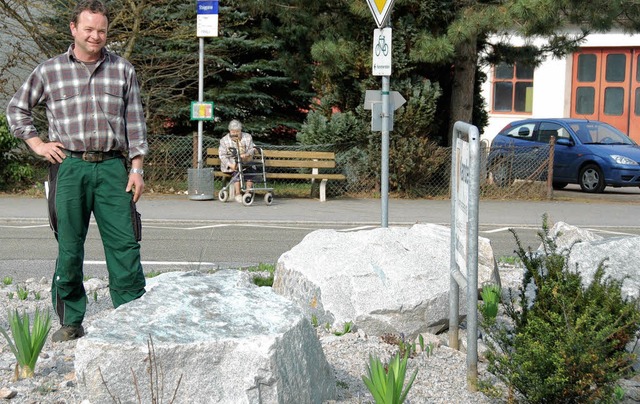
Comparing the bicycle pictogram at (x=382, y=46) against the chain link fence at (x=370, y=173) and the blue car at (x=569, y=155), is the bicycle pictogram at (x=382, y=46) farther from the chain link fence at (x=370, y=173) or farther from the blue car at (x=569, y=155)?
the blue car at (x=569, y=155)

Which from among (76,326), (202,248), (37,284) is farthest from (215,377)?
(202,248)

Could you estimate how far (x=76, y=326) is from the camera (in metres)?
5.75

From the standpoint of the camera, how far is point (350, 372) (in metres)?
5.16

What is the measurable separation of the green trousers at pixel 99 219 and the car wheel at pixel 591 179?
56.6 feet

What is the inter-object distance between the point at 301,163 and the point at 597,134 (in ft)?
24.6

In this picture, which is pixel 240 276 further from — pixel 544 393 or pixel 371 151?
pixel 371 151

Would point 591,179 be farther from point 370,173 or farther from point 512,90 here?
point 512,90

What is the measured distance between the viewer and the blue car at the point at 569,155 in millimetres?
19750

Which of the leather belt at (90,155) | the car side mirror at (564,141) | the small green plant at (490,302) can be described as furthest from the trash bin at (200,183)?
the leather belt at (90,155)

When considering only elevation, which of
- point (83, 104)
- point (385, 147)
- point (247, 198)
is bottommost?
point (247, 198)

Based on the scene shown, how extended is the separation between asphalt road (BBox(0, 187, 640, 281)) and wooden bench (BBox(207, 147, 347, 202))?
0.45m

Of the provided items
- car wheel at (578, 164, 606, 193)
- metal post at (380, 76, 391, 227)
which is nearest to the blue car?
car wheel at (578, 164, 606, 193)

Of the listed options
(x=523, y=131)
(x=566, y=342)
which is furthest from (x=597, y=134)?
(x=566, y=342)

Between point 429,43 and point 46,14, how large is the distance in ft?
26.1
